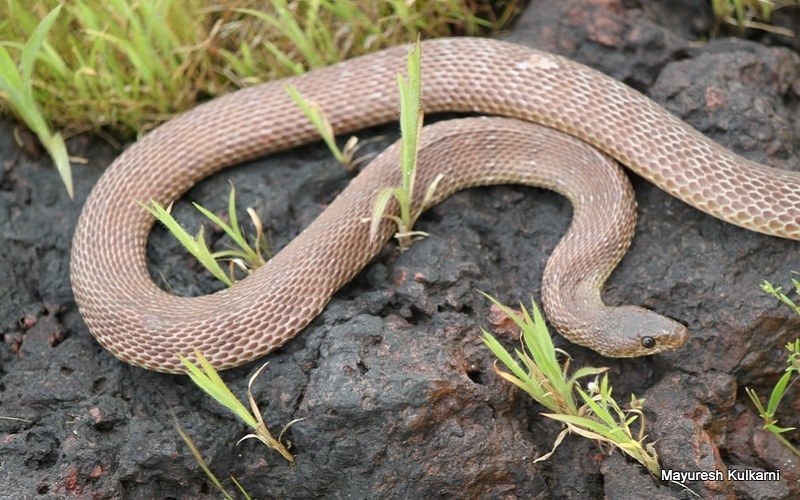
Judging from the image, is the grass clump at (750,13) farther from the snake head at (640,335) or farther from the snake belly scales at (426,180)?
the snake head at (640,335)

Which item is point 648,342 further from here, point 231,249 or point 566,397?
point 231,249

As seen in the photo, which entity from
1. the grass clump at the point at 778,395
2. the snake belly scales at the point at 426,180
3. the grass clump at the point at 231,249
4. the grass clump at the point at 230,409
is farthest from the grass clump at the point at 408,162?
the grass clump at the point at 778,395

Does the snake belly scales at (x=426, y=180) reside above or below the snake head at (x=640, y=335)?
above

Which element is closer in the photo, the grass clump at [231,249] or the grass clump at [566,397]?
the grass clump at [566,397]

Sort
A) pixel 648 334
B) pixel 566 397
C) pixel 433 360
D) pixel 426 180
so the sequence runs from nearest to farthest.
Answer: pixel 566 397 < pixel 433 360 < pixel 648 334 < pixel 426 180

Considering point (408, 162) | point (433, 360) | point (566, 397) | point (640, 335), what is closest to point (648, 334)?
point (640, 335)

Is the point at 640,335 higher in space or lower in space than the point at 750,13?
lower

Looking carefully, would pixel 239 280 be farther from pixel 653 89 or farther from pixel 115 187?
pixel 653 89
